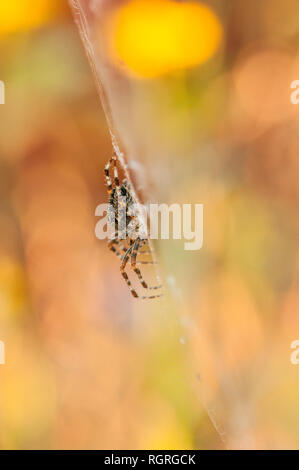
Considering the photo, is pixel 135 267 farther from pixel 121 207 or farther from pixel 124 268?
pixel 121 207

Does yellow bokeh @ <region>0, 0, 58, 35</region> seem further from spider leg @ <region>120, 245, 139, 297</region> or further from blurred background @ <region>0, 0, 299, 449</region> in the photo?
spider leg @ <region>120, 245, 139, 297</region>

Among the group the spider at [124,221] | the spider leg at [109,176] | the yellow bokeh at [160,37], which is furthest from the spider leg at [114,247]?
the yellow bokeh at [160,37]

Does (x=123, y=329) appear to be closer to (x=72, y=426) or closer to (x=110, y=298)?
(x=110, y=298)

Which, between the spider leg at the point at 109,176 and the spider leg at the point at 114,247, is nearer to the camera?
the spider leg at the point at 109,176

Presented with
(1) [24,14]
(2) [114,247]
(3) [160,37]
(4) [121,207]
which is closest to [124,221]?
(4) [121,207]

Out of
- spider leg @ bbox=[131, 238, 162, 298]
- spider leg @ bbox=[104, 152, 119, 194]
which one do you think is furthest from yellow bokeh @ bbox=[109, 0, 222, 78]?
spider leg @ bbox=[131, 238, 162, 298]

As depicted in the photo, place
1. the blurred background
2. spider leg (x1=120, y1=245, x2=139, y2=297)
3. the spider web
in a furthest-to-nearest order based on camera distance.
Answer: spider leg (x1=120, y1=245, x2=139, y2=297), the blurred background, the spider web

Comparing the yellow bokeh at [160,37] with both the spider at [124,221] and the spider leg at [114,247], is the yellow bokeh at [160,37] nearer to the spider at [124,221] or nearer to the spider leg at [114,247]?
the spider at [124,221]
